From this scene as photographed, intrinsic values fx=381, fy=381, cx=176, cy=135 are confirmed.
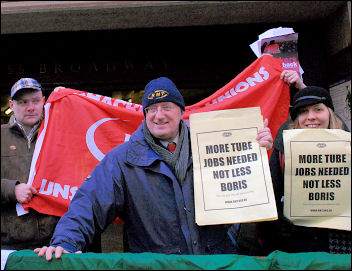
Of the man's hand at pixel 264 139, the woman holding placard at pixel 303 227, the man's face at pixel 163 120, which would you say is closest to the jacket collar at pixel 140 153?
the man's face at pixel 163 120

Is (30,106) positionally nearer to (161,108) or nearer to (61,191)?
(61,191)

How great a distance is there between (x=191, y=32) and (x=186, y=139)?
3.31 meters

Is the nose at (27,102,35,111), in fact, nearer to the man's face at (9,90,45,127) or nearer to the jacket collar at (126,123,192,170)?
the man's face at (9,90,45,127)

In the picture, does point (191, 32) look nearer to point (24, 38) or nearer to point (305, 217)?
point (24, 38)

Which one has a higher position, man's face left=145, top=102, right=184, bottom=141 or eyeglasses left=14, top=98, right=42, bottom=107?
eyeglasses left=14, top=98, right=42, bottom=107

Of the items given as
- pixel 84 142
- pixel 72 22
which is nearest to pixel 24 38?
pixel 72 22

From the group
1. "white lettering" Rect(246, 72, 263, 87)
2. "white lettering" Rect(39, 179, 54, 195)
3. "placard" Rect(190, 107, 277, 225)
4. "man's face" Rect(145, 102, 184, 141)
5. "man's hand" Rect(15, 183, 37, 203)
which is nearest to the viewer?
"placard" Rect(190, 107, 277, 225)

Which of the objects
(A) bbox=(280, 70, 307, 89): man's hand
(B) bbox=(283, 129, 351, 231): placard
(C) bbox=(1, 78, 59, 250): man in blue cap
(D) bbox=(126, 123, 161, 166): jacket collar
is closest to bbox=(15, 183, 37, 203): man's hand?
(C) bbox=(1, 78, 59, 250): man in blue cap

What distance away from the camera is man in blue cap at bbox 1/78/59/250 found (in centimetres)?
300

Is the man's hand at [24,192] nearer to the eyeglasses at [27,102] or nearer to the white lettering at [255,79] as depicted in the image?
the eyeglasses at [27,102]

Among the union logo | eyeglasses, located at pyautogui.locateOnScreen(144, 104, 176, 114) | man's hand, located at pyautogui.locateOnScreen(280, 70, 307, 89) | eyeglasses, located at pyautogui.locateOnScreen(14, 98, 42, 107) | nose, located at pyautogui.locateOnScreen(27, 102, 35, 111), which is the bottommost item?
eyeglasses, located at pyautogui.locateOnScreen(144, 104, 176, 114)

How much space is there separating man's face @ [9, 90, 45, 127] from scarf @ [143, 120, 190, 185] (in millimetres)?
1223

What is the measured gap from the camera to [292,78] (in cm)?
343

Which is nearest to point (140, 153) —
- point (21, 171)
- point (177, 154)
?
point (177, 154)
